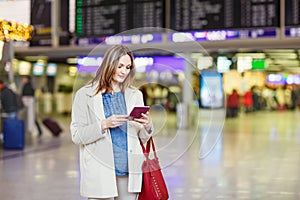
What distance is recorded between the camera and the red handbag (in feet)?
9.80

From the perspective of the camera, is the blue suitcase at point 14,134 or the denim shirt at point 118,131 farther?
the blue suitcase at point 14,134

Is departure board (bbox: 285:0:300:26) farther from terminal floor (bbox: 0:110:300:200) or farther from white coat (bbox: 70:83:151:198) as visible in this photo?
white coat (bbox: 70:83:151:198)

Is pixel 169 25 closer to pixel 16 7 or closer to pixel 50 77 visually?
pixel 16 7

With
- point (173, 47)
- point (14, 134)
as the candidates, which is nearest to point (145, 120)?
point (173, 47)

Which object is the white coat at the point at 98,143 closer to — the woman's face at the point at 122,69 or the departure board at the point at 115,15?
the woman's face at the point at 122,69

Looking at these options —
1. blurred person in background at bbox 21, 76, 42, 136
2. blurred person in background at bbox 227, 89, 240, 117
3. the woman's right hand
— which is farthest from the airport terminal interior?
blurred person in background at bbox 227, 89, 240, 117

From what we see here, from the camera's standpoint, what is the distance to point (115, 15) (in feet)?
29.2

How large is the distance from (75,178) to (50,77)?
66.2ft

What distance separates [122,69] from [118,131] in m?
0.38

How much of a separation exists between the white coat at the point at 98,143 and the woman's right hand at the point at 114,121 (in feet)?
0.13

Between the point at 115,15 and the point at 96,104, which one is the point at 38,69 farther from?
the point at 96,104

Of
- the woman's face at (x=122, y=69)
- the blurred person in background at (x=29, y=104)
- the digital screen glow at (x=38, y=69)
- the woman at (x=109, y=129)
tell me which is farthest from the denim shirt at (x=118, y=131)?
the digital screen glow at (x=38, y=69)

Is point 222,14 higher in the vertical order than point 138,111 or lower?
higher

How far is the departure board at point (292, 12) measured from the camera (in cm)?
796
